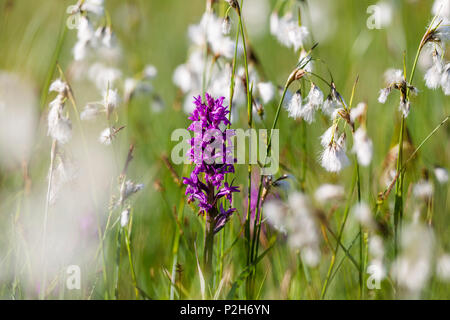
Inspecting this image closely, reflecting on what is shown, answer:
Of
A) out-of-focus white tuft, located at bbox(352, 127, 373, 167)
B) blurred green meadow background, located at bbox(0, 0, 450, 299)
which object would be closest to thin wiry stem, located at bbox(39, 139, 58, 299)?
blurred green meadow background, located at bbox(0, 0, 450, 299)

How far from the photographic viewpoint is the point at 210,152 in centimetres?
140

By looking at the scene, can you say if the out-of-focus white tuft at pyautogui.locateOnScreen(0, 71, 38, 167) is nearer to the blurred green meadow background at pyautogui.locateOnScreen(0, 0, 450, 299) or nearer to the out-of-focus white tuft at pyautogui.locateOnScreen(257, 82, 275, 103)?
the blurred green meadow background at pyautogui.locateOnScreen(0, 0, 450, 299)

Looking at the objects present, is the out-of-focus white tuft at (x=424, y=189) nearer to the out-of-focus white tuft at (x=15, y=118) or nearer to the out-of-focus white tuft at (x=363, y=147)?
the out-of-focus white tuft at (x=363, y=147)

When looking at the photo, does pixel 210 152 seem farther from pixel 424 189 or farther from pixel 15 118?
pixel 15 118

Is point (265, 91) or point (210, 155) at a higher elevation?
point (265, 91)

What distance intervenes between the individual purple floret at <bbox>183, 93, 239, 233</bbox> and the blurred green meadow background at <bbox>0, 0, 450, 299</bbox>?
0.86 feet

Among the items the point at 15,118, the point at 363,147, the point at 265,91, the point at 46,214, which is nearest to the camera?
the point at 363,147

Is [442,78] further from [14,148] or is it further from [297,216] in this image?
[14,148]

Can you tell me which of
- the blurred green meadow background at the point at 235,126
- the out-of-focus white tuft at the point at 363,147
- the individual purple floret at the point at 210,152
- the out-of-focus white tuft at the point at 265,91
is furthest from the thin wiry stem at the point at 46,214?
the out-of-focus white tuft at the point at 363,147

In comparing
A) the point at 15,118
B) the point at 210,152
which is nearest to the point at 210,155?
the point at 210,152

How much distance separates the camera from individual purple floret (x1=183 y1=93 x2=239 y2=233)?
138 cm

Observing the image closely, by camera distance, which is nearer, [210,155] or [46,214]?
[210,155]

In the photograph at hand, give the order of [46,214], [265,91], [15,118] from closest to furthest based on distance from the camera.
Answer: [46,214], [265,91], [15,118]

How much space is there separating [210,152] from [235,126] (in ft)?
5.60
